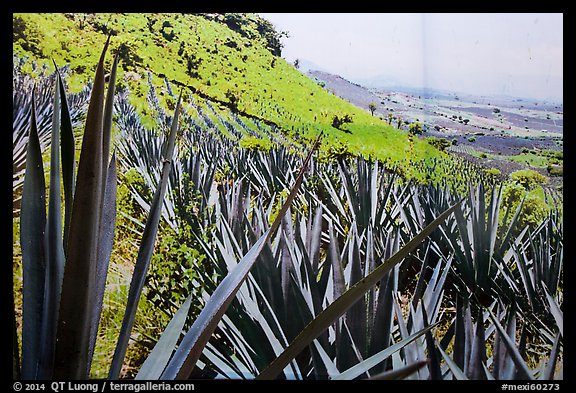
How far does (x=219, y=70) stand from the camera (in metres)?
2.39

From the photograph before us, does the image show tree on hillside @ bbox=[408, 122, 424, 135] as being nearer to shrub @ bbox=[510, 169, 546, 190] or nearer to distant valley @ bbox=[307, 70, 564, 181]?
distant valley @ bbox=[307, 70, 564, 181]

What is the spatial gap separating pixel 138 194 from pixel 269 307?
0.76 metres

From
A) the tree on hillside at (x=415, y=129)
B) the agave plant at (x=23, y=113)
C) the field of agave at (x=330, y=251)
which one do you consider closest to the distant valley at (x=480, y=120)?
the tree on hillside at (x=415, y=129)

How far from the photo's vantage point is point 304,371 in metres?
2.02

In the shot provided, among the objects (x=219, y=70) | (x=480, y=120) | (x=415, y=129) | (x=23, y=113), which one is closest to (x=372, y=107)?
(x=415, y=129)

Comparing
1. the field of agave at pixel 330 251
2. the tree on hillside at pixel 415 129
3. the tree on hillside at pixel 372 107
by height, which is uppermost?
the tree on hillside at pixel 372 107

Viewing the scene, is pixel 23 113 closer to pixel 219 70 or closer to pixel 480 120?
pixel 219 70

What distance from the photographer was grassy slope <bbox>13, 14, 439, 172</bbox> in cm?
229

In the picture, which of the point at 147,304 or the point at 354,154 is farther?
the point at 354,154

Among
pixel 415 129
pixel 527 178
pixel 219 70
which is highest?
pixel 219 70

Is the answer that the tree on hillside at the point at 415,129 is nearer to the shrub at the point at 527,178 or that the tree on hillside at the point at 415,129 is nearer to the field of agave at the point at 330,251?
the field of agave at the point at 330,251

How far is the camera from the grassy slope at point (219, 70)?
229cm
